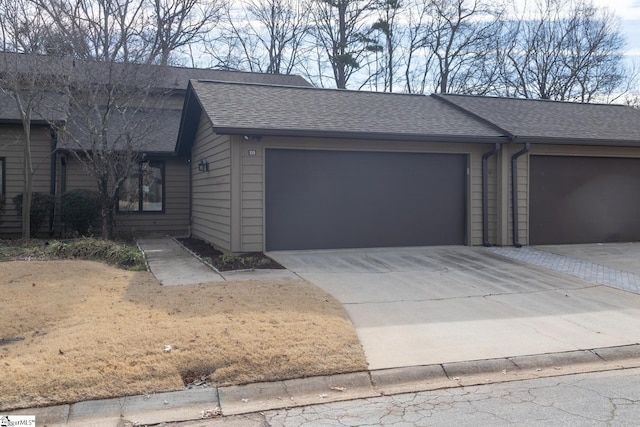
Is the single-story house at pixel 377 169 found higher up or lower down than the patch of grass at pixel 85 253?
higher up

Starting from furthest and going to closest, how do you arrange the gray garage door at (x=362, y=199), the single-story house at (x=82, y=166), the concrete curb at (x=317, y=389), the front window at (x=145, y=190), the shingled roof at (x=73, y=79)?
1. the front window at (x=145, y=190)
2. the single-story house at (x=82, y=166)
3. the shingled roof at (x=73, y=79)
4. the gray garage door at (x=362, y=199)
5. the concrete curb at (x=317, y=389)

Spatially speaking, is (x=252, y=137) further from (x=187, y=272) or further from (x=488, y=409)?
(x=488, y=409)

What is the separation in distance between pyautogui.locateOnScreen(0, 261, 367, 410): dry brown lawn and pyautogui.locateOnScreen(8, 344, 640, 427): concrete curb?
0.12 meters

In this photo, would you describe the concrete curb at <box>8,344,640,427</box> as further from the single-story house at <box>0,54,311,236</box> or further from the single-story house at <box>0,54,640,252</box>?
the single-story house at <box>0,54,311,236</box>

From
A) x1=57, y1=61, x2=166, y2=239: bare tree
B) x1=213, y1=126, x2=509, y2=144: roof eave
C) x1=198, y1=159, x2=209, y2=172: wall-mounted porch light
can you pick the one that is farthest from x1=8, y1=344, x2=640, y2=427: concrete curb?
x1=57, y1=61, x2=166, y2=239: bare tree

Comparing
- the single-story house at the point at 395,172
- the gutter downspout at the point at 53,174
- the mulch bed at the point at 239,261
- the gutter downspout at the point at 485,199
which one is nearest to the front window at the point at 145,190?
the gutter downspout at the point at 53,174

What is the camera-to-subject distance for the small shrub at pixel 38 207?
578 inches

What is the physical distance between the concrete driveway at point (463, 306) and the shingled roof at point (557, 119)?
3.79m

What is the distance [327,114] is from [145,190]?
23.4ft

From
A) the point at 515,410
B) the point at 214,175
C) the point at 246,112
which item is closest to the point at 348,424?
the point at 515,410

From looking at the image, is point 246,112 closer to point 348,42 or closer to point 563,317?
point 563,317

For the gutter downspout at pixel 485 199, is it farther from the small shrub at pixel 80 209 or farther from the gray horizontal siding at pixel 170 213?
the small shrub at pixel 80 209

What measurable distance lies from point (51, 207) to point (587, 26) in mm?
31359

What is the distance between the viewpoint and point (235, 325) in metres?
6.00
